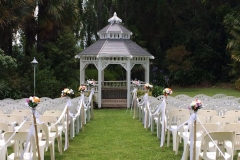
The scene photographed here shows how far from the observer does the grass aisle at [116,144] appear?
834 cm

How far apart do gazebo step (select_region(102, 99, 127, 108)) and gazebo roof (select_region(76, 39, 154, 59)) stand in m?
2.46

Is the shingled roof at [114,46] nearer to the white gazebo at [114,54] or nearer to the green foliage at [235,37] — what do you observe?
the white gazebo at [114,54]

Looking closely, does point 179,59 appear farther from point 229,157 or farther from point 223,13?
point 229,157

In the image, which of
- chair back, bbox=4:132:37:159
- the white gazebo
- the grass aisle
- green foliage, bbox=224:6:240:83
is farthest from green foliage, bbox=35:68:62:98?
chair back, bbox=4:132:37:159

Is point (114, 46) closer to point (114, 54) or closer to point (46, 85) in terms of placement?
point (114, 54)

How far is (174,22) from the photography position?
37062 millimetres

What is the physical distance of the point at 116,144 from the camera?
9648 mm

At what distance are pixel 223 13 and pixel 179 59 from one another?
18.7ft

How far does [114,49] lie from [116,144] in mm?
10953

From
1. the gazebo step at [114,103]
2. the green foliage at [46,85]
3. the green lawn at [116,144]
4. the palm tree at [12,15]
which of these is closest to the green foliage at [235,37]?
the gazebo step at [114,103]

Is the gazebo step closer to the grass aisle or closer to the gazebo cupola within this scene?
the gazebo cupola

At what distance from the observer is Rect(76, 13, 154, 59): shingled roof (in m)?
19.8

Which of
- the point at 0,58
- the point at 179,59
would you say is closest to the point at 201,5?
the point at 179,59

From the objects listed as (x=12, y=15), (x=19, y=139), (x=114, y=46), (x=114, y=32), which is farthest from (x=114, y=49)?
(x=19, y=139)
